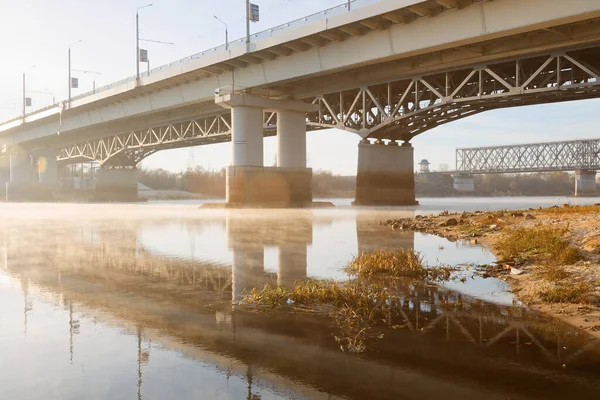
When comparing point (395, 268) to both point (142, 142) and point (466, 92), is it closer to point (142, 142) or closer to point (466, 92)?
point (466, 92)

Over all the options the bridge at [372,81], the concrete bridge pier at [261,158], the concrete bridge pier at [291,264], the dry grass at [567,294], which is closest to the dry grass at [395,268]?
the concrete bridge pier at [291,264]

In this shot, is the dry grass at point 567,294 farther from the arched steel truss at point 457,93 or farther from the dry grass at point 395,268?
the arched steel truss at point 457,93

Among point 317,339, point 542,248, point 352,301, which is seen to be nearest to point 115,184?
point 542,248

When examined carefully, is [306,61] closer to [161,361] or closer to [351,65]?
[351,65]

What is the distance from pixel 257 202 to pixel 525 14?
24.8 metres

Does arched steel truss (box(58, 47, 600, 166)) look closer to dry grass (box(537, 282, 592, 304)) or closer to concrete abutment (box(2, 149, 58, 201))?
dry grass (box(537, 282, 592, 304))

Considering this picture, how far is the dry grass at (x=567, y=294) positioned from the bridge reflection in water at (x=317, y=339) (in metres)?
0.71

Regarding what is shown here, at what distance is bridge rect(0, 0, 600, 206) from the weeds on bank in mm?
20348

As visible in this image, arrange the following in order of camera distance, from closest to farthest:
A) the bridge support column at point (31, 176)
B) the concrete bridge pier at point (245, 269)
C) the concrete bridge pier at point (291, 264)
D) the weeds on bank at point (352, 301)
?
the weeds on bank at point (352, 301)
the concrete bridge pier at point (245, 269)
the concrete bridge pier at point (291, 264)
the bridge support column at point (31, 176)

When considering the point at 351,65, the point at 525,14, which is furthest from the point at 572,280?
the point at 351,65

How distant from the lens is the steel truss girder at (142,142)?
6681 centimetres

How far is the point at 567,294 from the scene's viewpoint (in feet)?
25.5

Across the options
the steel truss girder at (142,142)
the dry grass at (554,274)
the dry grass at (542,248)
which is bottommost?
the dry grass at (554,274)

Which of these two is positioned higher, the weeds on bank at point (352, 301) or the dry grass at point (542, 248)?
the dry grass at point (542, 248)
